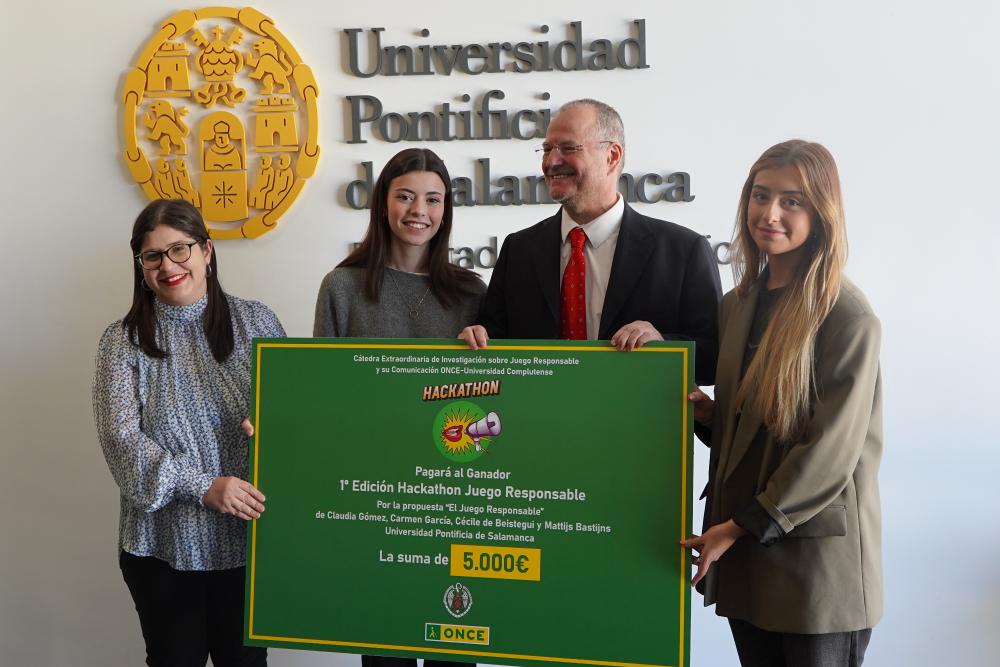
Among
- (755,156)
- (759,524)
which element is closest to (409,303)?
(759,524)

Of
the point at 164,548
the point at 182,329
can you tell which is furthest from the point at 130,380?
the point at 164,548

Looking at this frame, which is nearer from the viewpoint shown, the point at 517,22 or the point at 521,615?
the point at 521,615

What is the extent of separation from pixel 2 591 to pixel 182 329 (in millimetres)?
1819

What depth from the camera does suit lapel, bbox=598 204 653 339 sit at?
2170 millimetres

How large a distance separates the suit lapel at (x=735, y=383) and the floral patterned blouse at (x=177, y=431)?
1.22 metres

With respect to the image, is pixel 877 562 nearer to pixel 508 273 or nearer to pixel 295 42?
pixel 508 273

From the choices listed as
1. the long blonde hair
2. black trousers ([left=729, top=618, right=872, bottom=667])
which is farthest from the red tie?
black trousers ([left=729, top=618, right=872, bottom=667])

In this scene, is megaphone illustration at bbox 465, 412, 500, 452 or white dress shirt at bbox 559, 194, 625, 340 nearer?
megaphone illustration at bbox 465, 412, 500, 452

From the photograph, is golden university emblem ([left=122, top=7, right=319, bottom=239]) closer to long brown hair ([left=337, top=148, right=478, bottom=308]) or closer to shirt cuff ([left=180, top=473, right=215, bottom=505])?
long brown hair ([left=337, top=148, right=478, bottom=308])

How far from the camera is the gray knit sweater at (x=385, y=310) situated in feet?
7.79

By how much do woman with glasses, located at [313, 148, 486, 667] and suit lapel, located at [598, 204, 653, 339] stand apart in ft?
1.46

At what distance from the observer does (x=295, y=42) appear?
2988 mm

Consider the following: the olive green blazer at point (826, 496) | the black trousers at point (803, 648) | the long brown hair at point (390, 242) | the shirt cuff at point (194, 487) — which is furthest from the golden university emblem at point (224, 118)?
the black trousers at point (803, 648)

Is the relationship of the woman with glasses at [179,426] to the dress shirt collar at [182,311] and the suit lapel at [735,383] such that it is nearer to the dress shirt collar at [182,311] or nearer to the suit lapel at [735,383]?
the dress shirt collar at [182,311]
